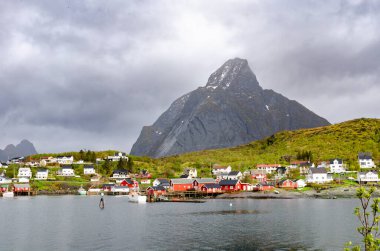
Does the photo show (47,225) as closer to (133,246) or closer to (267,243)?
(133,246)

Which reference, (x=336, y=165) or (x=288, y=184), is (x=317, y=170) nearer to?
(x=288, y=184)

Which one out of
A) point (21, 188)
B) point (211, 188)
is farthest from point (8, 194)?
point (211, 188)

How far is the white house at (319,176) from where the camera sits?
16062 centimetres

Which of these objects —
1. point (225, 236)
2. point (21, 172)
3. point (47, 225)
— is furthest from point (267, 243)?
point (21, 172)

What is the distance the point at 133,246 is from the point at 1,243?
17526 mm

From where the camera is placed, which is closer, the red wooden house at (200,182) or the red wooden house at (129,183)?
the red wooden house at (200,182)

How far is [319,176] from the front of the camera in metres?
162

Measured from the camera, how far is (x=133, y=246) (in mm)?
48281

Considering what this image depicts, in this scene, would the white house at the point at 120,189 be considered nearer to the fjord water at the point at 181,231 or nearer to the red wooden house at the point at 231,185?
the red wooden house at the point at 231,185

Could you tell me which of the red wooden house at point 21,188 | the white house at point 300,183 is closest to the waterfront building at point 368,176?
the white house at point 300,183

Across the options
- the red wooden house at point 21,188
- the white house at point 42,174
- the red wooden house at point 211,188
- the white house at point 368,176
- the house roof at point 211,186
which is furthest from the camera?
the white house at point 42,174

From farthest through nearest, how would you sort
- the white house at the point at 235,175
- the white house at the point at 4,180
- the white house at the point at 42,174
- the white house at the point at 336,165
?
1. the white house at the point at 42,174
2. the white house at the point at 4,180
3. the white house at the point at 336,165
4. the white house at the point at 235,175

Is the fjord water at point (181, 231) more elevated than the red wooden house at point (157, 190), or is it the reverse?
the red wooden house at point (157, 190)

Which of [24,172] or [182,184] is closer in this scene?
[182,184]
